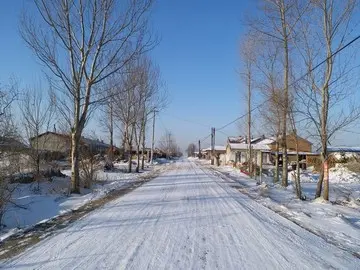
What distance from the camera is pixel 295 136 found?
1747 centimetres

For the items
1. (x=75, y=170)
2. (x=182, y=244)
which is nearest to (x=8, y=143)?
(x=75, y=170)

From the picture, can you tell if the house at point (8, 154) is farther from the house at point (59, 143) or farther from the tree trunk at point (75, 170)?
the house at point (59, 143)

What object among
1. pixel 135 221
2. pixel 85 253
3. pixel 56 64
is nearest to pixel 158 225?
pixel 135 221

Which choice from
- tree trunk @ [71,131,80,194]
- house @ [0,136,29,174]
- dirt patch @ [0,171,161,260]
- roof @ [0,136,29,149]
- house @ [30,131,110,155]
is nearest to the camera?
dirt patch @ [0,171,161,260]

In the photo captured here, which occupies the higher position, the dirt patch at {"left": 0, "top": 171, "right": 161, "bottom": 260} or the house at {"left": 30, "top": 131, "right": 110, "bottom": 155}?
the house at {"left": 30, "top": 131, "right": 110, "bottom": 155}

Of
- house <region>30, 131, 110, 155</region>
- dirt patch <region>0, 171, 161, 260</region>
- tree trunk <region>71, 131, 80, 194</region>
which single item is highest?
house <region>30, 131, 110, 155</region>

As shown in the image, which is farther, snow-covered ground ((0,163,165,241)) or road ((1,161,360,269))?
snow-covered ground ((0,163,165,241))

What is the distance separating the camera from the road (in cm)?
582

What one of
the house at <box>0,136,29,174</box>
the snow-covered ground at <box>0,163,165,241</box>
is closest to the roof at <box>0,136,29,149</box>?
the house at <box>0,136,29,174</box>

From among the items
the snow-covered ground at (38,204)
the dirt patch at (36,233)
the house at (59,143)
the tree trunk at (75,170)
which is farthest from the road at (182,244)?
the house at (59,143)

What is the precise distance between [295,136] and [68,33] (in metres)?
10.9

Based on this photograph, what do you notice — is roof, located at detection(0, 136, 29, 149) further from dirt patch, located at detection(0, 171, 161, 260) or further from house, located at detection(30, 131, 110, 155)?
house, located at detection(30, 131, 110, 155)

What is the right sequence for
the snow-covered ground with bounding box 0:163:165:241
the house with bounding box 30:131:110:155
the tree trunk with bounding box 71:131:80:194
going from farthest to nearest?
the house with bounding box 30:131:110:155 < the tree trunk with bounding box 71:131:80:194 < the snow-covered ground with bounding box 0:163:165:241

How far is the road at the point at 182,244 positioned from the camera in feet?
19.1
